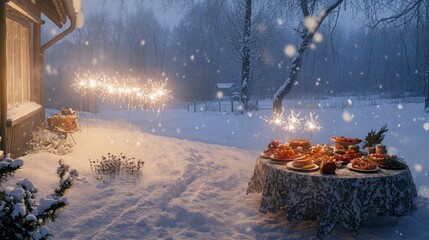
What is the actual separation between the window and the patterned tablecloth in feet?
17.6

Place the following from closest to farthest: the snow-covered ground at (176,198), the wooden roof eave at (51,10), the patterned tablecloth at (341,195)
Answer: the patterned tablecloth at (341,195) → the snow-covered ground at (176,198) → the wooden roof eave at (51,10)

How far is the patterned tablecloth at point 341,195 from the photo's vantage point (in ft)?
15.7

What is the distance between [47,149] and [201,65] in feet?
140

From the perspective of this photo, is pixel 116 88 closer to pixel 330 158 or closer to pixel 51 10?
pixel 51 10

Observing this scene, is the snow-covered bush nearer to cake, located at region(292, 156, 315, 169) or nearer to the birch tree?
cake, located at region(292, 156, 315, 169)

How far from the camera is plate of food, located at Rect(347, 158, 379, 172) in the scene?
16.7ft

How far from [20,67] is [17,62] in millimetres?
259

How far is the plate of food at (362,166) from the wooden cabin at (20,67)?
513 centimetres

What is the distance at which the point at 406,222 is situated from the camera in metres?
5.54

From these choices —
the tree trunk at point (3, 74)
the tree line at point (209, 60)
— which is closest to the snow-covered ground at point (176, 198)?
the tree trunk at point (3, 74)

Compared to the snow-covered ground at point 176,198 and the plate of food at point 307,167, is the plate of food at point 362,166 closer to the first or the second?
the plate of food at point 307,167

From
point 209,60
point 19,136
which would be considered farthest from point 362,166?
point 209,60

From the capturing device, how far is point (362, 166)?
203 inches

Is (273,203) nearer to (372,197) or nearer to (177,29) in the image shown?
(372,197)
